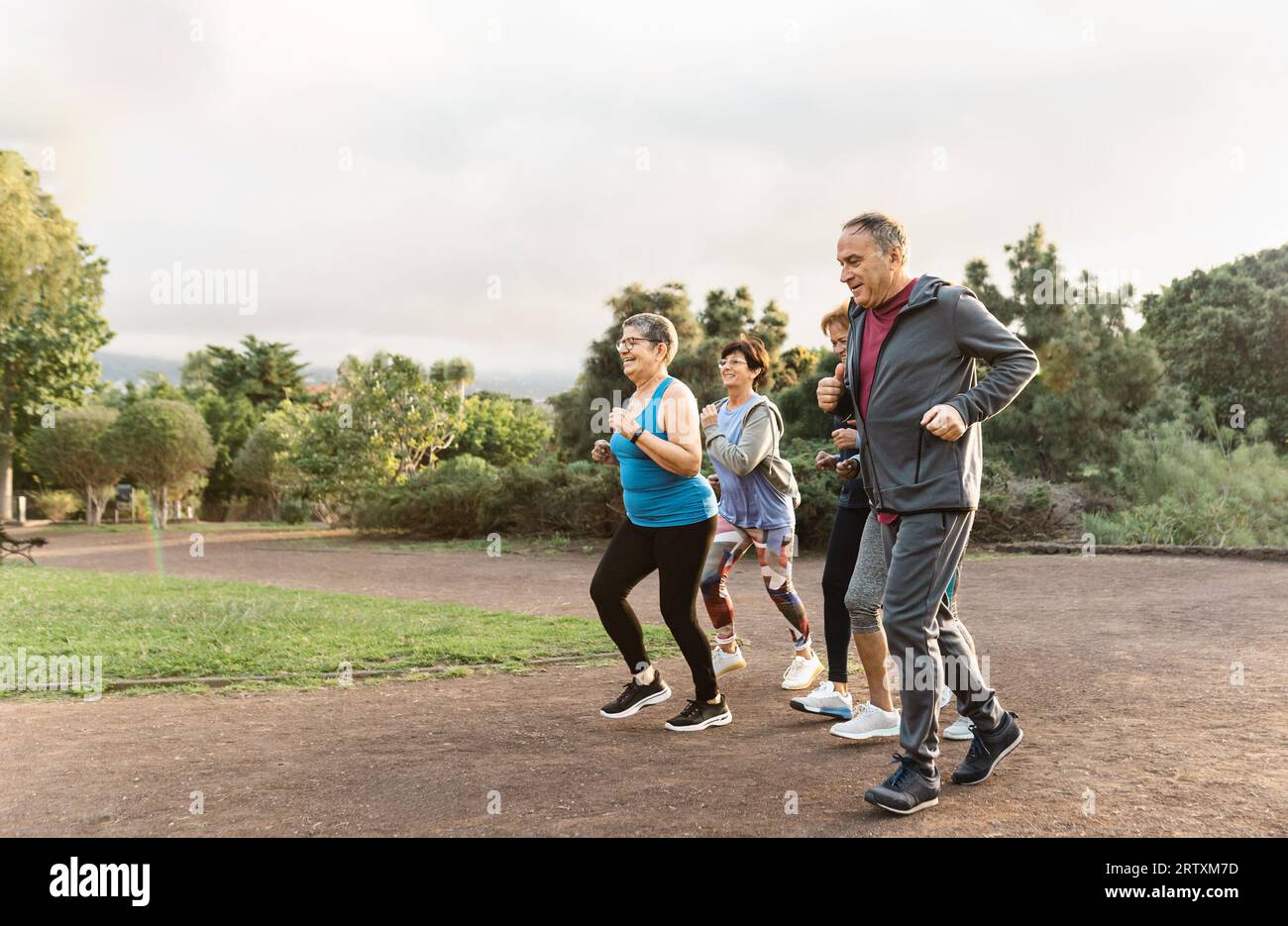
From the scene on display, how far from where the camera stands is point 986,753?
4062 millimetres

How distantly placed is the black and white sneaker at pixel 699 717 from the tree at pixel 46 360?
1383 inches

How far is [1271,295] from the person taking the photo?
25.6m

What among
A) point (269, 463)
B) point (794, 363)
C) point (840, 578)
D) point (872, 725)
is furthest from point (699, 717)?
point (269, 463)

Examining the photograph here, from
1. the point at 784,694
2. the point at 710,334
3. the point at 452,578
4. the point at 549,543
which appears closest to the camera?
the point at 784,694

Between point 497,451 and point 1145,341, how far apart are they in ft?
75.9

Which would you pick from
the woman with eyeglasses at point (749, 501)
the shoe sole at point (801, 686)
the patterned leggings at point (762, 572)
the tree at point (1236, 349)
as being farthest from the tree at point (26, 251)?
the tree at point (1236, 349)

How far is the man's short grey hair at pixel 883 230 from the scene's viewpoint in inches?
153

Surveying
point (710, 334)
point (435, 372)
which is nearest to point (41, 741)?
point (710, 334)

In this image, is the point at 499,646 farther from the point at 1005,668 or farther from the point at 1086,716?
the point at 1086,716

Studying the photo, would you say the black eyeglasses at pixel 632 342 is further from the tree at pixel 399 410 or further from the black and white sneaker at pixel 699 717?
the tree at pixel 399 410

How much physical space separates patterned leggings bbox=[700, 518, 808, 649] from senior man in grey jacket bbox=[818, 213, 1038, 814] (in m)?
2.09

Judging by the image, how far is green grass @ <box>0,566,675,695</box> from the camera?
7.03 metres

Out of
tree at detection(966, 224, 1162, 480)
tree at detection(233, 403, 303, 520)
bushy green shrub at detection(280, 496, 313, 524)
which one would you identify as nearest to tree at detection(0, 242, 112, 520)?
tree at detection(233, 403, 303, 520)

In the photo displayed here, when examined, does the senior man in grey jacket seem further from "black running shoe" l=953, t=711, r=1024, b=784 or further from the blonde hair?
the blonde hair
